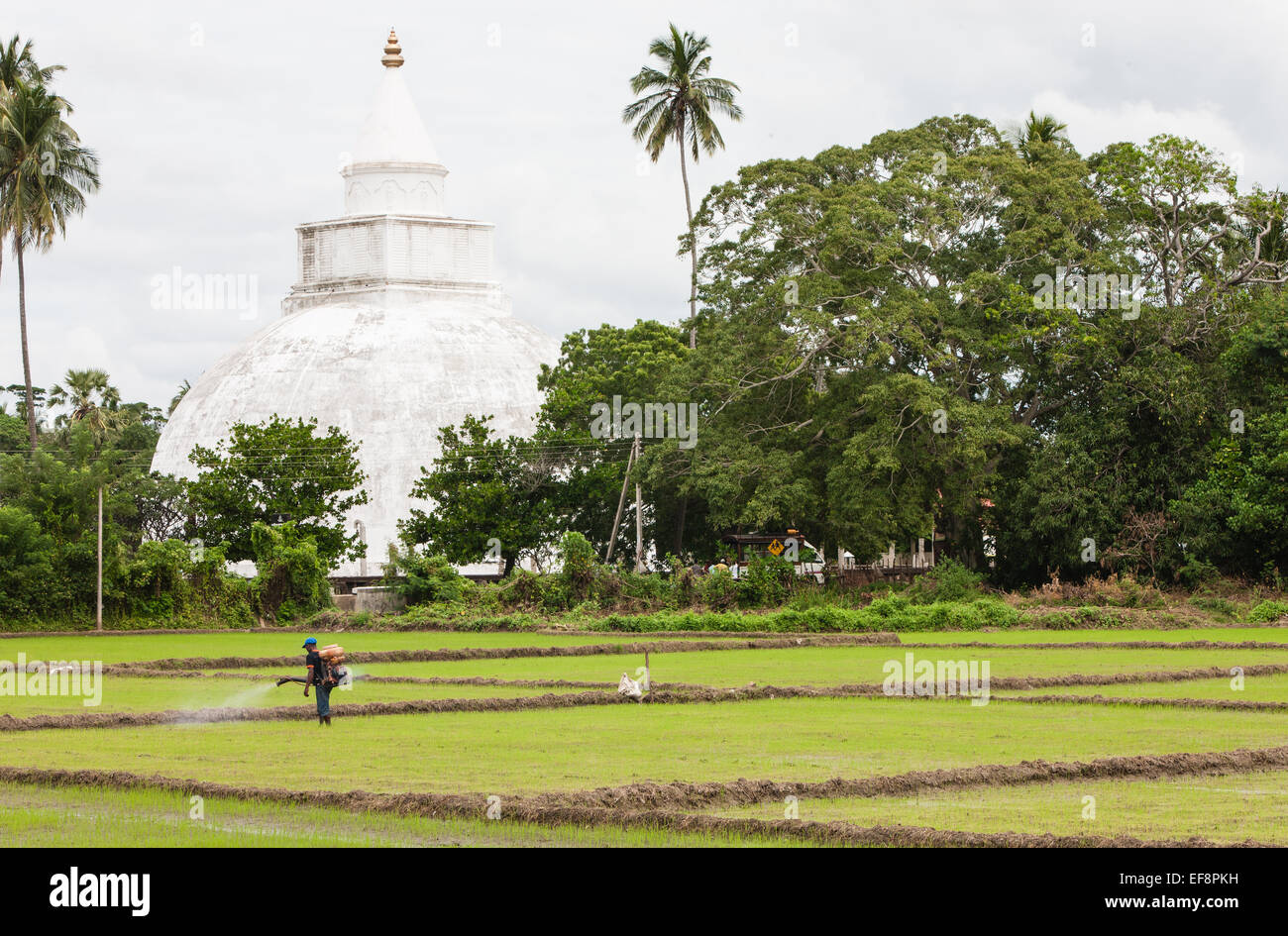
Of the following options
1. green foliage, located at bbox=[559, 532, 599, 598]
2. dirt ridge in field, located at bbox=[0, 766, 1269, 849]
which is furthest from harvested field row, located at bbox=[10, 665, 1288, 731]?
green foliage, located at bbox=[559, 532, 599, 598]

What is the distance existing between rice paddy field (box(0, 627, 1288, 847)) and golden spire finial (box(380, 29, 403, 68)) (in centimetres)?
3429

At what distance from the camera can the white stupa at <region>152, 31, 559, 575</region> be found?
54.4 m

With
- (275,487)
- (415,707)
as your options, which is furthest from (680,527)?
(415,707)

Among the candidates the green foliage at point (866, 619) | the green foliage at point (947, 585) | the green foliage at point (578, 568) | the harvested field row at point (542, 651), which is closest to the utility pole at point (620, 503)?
the green foliage at point (578, 568)

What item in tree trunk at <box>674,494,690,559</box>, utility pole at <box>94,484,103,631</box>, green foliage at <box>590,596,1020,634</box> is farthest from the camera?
tree trunk at <box>674,494,690,559</box>

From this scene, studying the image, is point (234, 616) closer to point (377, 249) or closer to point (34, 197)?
point (34, 197)

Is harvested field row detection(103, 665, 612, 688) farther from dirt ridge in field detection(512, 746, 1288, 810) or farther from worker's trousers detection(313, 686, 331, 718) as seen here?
dirt ridge in field detection(512, 746, 1288, 810)

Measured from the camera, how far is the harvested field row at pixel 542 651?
99.0 feet

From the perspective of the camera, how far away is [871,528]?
1657 inches

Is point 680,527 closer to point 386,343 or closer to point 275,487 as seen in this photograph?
point 275,487

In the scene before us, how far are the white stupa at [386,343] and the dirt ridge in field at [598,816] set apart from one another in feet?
121

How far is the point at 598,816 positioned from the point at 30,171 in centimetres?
3878

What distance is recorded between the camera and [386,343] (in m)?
Result: 57.5

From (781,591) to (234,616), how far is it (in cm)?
1445
